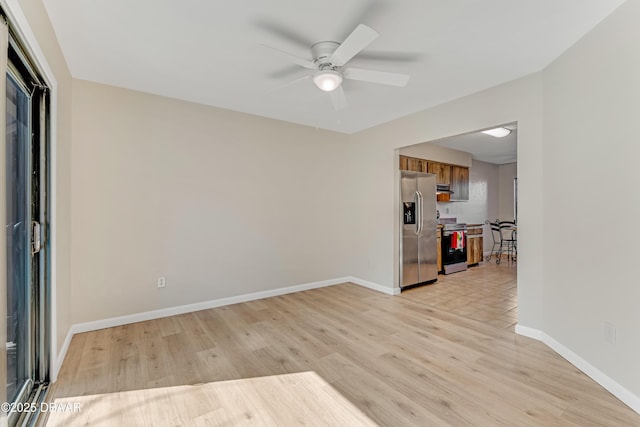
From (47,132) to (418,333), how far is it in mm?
3649

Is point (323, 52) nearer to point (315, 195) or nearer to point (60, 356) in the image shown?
point (315, 195)

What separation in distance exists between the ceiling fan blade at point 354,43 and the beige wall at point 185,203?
6.99 ft

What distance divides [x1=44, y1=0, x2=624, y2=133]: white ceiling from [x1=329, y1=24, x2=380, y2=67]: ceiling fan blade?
17cm

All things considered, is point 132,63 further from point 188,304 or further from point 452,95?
point 452,95

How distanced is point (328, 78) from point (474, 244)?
18.5ft

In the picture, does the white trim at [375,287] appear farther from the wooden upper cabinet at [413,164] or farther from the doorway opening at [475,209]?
the wooden upper cabinet at [413,164]

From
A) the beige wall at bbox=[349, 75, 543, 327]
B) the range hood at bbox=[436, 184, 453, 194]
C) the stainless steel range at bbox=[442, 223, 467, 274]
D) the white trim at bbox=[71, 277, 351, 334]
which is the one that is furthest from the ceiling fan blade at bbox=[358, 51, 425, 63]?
the range hood at bbox=[436, 184, 453, 194]

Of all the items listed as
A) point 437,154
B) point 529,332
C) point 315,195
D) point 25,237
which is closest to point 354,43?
point 25,237

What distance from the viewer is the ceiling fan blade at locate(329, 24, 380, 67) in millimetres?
1858

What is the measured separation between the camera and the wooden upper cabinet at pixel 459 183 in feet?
21.0

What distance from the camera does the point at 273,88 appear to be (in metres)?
3.19

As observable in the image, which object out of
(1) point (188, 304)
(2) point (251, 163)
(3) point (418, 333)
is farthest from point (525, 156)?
(1) point (188, 304)

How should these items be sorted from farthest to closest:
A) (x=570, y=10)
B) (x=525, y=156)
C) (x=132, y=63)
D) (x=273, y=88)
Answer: (x=273, y=88) < (x=525, y=156) < (x=132, y=63) < (x=570, y=10)

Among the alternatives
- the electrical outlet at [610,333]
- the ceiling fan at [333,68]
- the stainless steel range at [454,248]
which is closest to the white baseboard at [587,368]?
the electrical outlet at [610,333]
